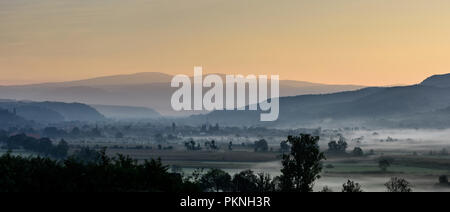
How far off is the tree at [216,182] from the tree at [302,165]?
4231 centimetres

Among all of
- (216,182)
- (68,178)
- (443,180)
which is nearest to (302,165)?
(68,178)

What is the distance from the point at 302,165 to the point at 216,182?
47268mm

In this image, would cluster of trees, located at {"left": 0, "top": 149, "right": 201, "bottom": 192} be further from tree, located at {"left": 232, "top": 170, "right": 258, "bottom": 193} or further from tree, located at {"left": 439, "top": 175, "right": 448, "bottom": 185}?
tree, located at {"left": 439, "top": 175, "right": 448, "bottom": 185}

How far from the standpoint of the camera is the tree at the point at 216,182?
135000 mm

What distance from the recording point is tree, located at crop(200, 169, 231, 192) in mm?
135000

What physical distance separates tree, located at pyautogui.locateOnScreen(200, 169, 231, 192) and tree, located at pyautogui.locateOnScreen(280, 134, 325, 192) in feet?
139

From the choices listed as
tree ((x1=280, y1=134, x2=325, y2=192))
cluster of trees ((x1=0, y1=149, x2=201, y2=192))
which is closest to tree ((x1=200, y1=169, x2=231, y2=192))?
tree ((x1=280, y1=134, x2=325, y2=192))

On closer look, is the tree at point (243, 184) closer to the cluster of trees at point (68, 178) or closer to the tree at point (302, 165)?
the tree at point (302, 165)

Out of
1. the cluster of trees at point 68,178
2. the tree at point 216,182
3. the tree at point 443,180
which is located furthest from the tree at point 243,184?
the tree at point 443,180

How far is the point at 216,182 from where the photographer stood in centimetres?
13688
